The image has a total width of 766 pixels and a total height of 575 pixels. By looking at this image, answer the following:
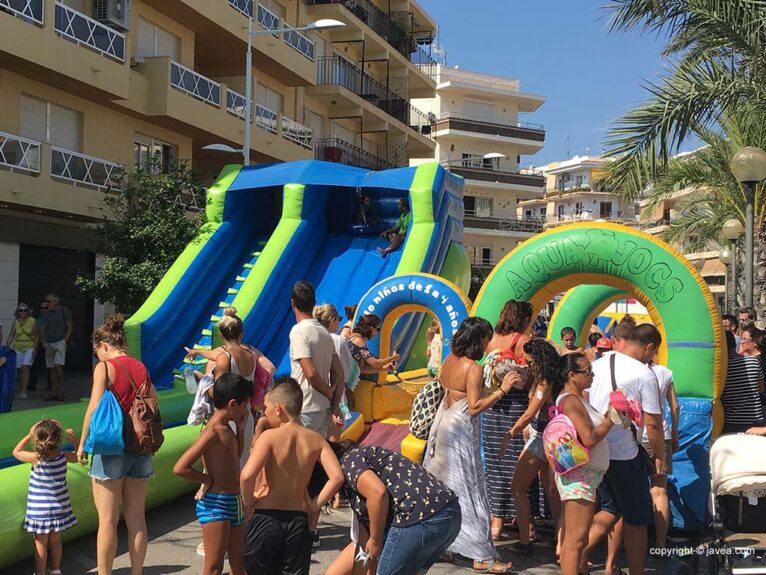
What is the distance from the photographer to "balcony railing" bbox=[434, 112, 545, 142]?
51219 millimetres

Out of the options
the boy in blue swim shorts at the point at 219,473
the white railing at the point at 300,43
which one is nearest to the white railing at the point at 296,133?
the white railing at the point at 300,43

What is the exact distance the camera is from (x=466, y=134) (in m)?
51.2

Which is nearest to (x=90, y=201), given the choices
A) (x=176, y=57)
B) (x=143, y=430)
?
(x=176, y=57)

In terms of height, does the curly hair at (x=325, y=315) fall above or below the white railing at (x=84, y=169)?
below

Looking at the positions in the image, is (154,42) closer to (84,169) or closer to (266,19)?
(84,169)

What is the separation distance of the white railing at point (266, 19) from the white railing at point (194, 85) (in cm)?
365

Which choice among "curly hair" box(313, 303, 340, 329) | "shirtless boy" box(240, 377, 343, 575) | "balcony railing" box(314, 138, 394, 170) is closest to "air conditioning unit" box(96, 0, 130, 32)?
"balcony railing" box(314, 138, 394, 170)

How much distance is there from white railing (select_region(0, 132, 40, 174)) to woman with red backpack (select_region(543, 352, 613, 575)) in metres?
11.9

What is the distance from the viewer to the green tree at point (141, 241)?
1249cm

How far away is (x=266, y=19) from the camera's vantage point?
75.2 feet

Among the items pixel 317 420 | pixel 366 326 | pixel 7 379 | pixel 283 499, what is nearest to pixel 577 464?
pixel 283 499

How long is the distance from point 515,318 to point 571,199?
64651 millimetres

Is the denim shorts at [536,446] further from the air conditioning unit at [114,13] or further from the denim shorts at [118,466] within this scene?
the air conditioning unit at [114,13]

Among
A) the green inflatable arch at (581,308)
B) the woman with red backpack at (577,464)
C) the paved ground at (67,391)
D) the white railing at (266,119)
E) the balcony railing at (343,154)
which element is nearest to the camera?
the woman with red backpack at (577,464)
